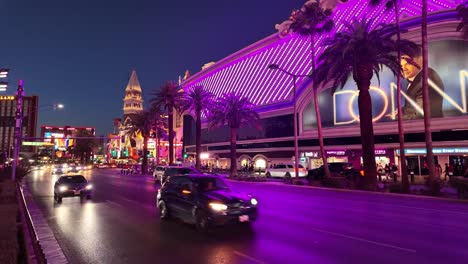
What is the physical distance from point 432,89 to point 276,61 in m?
35.3

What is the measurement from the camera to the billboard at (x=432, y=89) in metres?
38.2

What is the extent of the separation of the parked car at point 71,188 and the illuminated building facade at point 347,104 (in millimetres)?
22876

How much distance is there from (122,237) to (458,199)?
59.8 ft

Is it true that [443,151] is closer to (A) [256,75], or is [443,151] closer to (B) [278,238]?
(B) [278,238]

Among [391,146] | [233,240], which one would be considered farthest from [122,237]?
[391,146]

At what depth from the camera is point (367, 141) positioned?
86.1 ft

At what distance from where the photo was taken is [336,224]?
11430 mm

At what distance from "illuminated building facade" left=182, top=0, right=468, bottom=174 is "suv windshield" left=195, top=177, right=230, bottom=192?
2178cm

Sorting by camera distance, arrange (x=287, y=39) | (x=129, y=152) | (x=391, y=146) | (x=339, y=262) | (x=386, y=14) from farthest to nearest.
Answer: (x=129, y=152), (x=287, y=39), (x=386, y=14), (x=391, y=146), (x=339, y=262)

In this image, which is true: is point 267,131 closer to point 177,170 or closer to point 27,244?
point 177,170

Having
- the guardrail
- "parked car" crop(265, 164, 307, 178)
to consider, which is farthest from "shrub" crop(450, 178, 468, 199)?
the guardrail

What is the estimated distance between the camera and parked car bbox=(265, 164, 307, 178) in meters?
38.7

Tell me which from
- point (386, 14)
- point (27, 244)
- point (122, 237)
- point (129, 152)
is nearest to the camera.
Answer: point (27, 244)

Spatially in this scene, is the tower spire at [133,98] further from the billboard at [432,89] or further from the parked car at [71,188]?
the parked car at [71,188]
